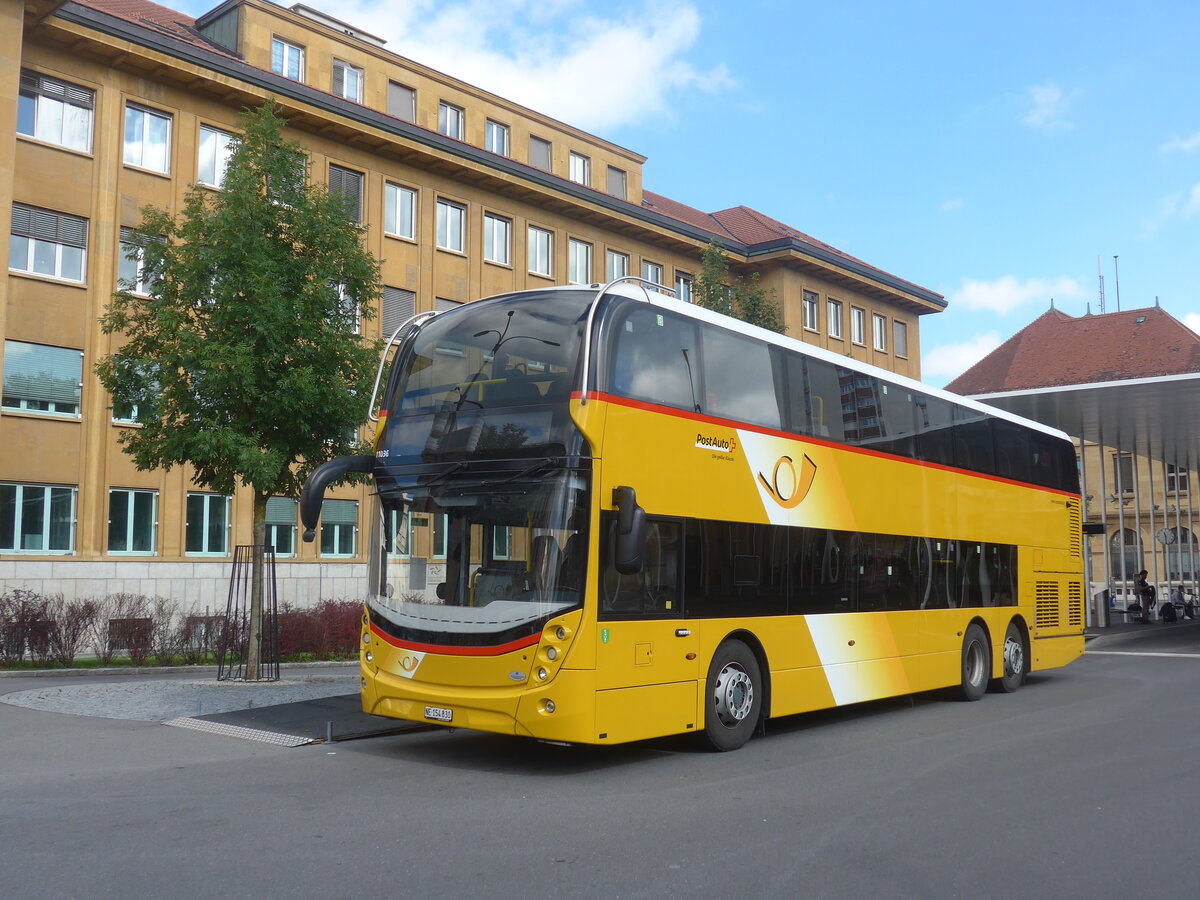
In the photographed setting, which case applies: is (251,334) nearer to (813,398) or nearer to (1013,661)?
(813,398)

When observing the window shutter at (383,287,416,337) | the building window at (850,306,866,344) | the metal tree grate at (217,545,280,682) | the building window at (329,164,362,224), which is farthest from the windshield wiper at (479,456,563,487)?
the building window at (850,306,866,344)

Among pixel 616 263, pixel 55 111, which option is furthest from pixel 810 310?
pixel 55 111

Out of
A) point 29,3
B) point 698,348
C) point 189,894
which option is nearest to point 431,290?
point 29,3

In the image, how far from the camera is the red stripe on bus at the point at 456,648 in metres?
9.17

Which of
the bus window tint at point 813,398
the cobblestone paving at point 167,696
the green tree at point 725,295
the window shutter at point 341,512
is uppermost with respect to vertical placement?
the green tree at point 725,295

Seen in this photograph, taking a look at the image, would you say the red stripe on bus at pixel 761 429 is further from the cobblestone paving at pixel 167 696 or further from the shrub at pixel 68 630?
the shrub at pixel 68 630

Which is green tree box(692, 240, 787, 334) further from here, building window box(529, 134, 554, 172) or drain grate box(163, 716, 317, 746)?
drain grate box(163, 716, 317, 746)

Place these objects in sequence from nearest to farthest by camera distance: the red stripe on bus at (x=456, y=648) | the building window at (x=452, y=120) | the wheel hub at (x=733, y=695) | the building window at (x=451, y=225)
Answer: the red stripe on bus at (x=456, y=648) → the wheel hub at (x=733, y=695) → the building window at (x=451, y=225) → the building window at (x=452, y=120)

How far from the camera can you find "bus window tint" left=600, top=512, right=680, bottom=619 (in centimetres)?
934

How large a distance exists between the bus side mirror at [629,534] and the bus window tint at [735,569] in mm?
1329

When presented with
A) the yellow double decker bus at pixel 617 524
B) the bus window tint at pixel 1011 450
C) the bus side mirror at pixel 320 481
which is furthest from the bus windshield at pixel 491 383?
the bus window tint at pixel 1011 450

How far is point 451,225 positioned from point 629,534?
92.4ft

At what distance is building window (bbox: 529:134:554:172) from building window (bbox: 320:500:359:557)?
1461cm

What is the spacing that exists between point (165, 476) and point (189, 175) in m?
7.61
